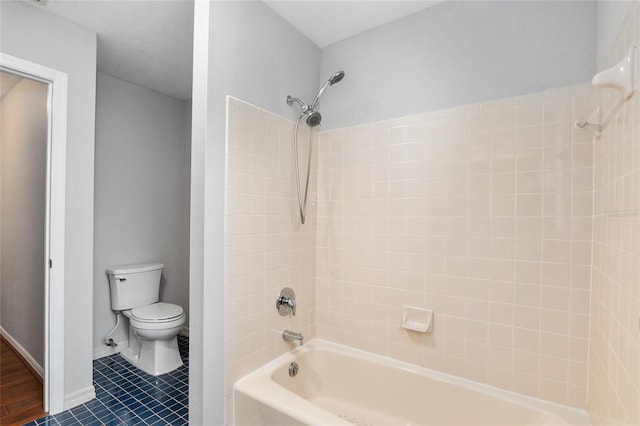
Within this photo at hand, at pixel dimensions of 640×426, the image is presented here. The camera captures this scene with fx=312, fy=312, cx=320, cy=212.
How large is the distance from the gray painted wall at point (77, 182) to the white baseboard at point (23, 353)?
61cm

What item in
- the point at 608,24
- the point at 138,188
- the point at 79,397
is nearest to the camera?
the point at 608,24

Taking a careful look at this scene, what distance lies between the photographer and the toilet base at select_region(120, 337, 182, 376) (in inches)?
98.6

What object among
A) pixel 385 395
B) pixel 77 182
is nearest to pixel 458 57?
pixel 385 395

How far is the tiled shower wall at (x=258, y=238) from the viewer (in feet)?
4.94

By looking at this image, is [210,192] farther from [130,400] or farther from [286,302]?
[130,400]

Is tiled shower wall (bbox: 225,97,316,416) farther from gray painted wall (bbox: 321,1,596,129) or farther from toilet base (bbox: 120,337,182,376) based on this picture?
toilet base (bbox: 120,337,182,376)

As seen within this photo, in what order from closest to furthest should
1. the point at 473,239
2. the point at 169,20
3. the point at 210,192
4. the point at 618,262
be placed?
the point at 618,262 → the point at 210,192 → the point at 473,239 → the point at 169,20

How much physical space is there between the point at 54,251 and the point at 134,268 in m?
0.87

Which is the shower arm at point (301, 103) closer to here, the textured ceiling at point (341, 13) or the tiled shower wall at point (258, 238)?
the tiled shower wall at point (258, 238)

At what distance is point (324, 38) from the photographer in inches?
79.7

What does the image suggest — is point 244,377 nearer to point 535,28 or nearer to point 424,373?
point 424,373

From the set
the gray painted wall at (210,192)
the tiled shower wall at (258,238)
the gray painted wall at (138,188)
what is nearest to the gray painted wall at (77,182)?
the gray painted wall at (138,188)

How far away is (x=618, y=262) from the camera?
3.08 ft

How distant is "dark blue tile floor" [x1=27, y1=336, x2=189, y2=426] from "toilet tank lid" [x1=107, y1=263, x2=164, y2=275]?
77 centimetres
